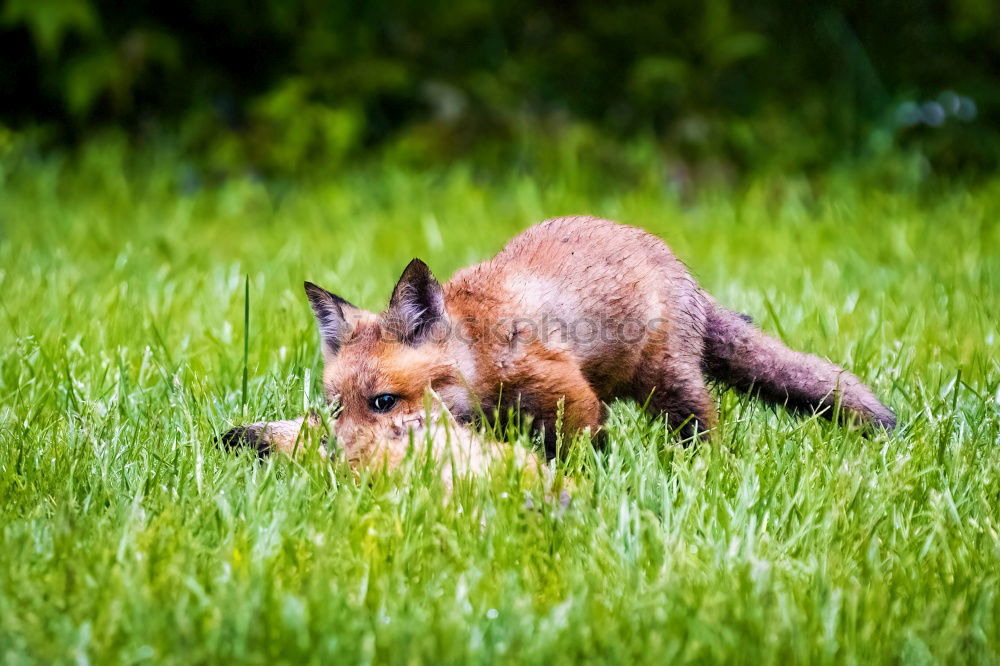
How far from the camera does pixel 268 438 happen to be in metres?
3.01

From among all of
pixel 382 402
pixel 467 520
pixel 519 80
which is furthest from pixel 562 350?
pixel 519 80

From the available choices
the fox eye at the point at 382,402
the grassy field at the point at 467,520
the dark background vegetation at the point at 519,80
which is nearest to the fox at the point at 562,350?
the fox eye at the point at 382,402

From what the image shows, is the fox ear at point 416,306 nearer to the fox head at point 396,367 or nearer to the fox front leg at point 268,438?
the fox head at point 396,367

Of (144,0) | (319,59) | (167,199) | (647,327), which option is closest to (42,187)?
(167,199)

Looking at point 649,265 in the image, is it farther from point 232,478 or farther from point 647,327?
point 232,478

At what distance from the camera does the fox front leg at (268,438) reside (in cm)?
295

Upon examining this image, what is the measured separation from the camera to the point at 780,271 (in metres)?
5.81

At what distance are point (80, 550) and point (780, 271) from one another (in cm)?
427

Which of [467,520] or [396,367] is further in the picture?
[396,367]

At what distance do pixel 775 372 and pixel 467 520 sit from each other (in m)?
1.45

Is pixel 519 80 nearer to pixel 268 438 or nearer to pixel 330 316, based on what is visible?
pixel 330 316

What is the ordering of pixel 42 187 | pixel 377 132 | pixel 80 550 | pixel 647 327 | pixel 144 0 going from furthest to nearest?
pixel 377 132 → pixel 144 0 → pixel 42 187 → pixel 647 327 → pixel 80 550

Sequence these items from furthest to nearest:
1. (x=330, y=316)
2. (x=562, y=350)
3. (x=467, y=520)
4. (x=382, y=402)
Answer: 1. (x=330, y=316)
2. (x=562, y=350)
3. (x=382, y=402)
4. (x=467, y=520)

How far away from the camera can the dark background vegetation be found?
816cm
